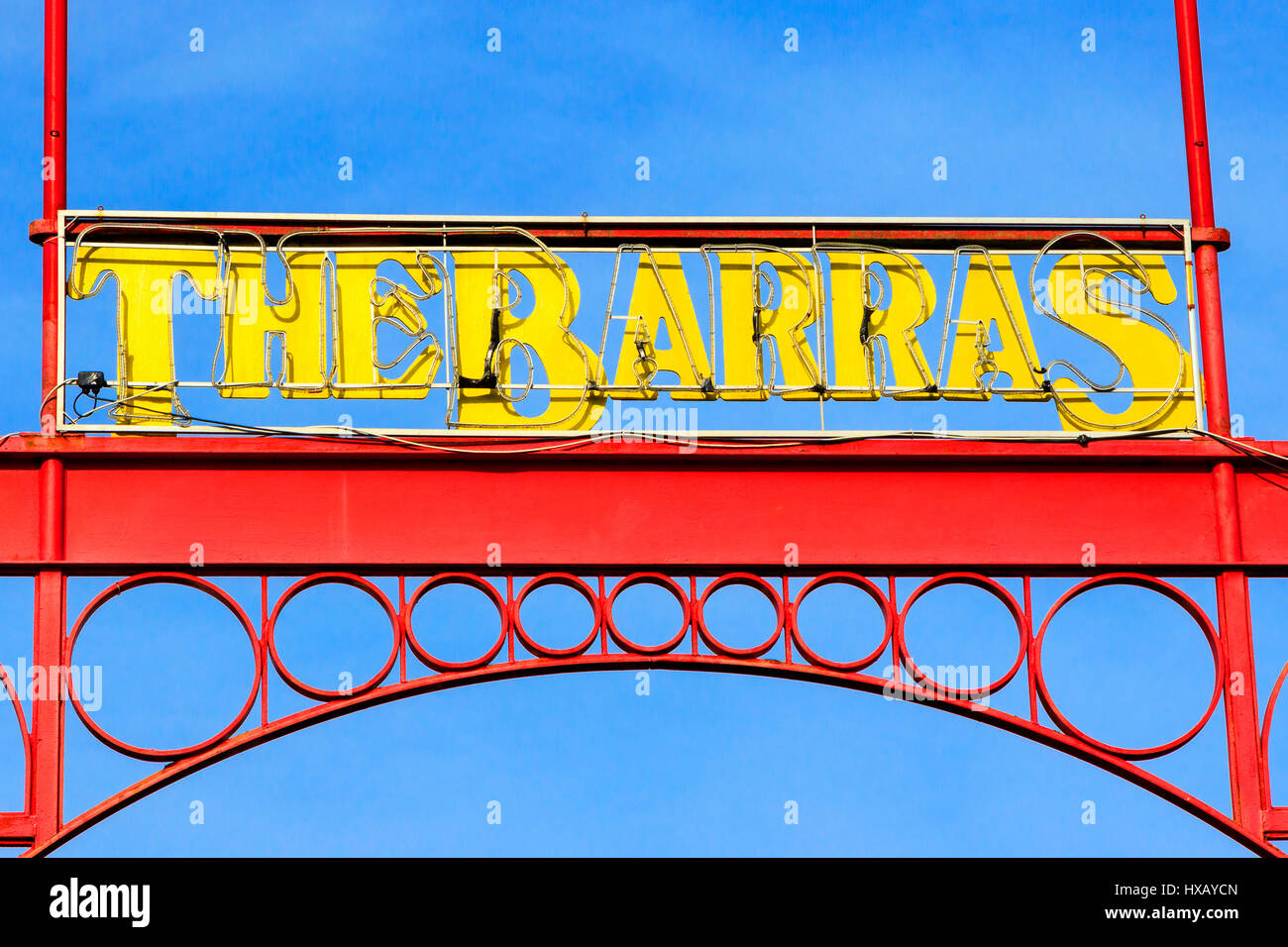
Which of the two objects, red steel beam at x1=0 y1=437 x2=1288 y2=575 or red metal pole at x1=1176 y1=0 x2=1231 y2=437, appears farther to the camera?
red metal pole at x1=1176 y1=0 x2=1231 y2=437

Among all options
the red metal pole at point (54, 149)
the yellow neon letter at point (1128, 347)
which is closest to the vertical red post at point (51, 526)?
the red metal pole at point (54, 149)

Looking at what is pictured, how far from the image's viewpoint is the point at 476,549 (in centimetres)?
1148

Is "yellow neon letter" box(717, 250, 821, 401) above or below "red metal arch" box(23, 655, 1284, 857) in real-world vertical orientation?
above

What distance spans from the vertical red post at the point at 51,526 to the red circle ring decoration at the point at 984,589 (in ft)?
12.9

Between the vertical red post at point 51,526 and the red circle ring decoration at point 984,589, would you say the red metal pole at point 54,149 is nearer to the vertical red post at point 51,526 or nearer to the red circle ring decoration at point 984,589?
the vertical red post at point 51,526

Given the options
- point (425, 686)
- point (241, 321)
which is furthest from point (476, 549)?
point (241, 321)

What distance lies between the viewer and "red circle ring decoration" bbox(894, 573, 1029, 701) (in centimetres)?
→ 1110

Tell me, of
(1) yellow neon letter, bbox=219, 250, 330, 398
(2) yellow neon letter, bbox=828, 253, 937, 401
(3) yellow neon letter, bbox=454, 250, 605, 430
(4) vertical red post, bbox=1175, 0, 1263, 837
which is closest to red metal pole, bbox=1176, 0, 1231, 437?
(4) vertical red post, bbox=1175, 0, 1263, 837

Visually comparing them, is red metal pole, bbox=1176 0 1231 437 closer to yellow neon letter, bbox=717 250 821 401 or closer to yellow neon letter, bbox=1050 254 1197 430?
yellow neon letter, bbox=1050 254 1197 430

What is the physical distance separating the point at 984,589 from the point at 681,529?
4.94 ft

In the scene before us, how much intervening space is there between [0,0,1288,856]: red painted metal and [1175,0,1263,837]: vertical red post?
0.04ft

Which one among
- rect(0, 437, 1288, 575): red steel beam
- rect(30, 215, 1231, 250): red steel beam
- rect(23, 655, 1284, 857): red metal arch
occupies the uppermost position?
rect(30, 215, 1231, 250): red steel beam

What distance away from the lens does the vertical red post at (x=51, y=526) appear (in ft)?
35.8
